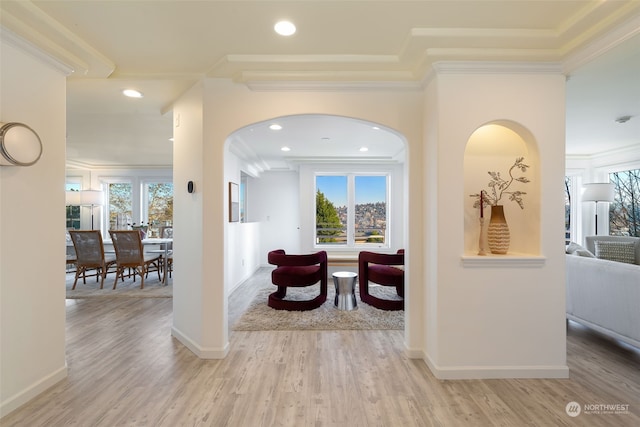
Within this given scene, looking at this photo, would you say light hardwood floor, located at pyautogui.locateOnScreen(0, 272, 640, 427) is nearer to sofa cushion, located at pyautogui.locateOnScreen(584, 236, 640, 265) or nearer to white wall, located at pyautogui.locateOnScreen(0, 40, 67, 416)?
white wall, located at pyautogui.locateOnScreen(0, 40, 67, 416)

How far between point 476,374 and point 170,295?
435cm

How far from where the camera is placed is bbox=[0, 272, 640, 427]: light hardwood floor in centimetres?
188

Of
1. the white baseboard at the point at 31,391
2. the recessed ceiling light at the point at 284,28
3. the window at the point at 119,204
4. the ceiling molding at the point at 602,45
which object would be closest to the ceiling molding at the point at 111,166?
the window at the point at 119,204

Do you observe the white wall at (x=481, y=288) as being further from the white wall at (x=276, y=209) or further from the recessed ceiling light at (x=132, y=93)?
the white wall at (x=276, y=209)

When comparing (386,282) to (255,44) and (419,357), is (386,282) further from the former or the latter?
(255,44)

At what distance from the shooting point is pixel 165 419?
187cm

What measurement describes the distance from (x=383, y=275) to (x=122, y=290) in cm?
438

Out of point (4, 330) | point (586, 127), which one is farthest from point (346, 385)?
point (586, 127)

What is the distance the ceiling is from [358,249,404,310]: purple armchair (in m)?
2.19

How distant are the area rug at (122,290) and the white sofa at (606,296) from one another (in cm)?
541

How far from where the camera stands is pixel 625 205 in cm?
566

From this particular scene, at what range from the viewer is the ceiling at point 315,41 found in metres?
1.84

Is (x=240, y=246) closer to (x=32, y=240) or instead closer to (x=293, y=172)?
(x=293, y=172)

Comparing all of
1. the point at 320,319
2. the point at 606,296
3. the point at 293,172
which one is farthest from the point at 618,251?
the point at 293,172
